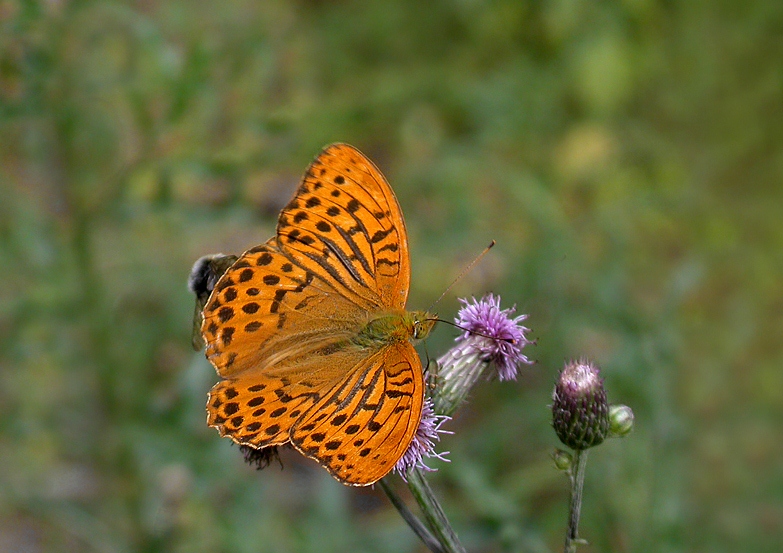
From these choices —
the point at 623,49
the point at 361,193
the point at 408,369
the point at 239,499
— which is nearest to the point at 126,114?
the point at 239,499

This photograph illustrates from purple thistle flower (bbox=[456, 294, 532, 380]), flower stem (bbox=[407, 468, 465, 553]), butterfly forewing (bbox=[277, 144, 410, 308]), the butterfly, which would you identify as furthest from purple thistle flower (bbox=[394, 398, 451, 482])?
butterfly forewing (bbox=[277, 144, 410, 308])

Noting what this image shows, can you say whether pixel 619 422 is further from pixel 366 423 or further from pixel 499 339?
pixel 366 423

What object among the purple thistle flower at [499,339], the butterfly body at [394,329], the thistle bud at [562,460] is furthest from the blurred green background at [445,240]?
the butterfly body at [394,329]

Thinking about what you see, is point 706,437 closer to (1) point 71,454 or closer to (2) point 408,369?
(2) point 408,369

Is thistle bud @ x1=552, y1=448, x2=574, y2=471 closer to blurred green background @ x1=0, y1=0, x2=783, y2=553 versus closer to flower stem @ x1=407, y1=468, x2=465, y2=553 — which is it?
flower stem @ x1=407, y1=468, x2=465, y2=553

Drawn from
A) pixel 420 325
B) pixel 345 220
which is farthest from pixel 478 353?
pixel 345 220
